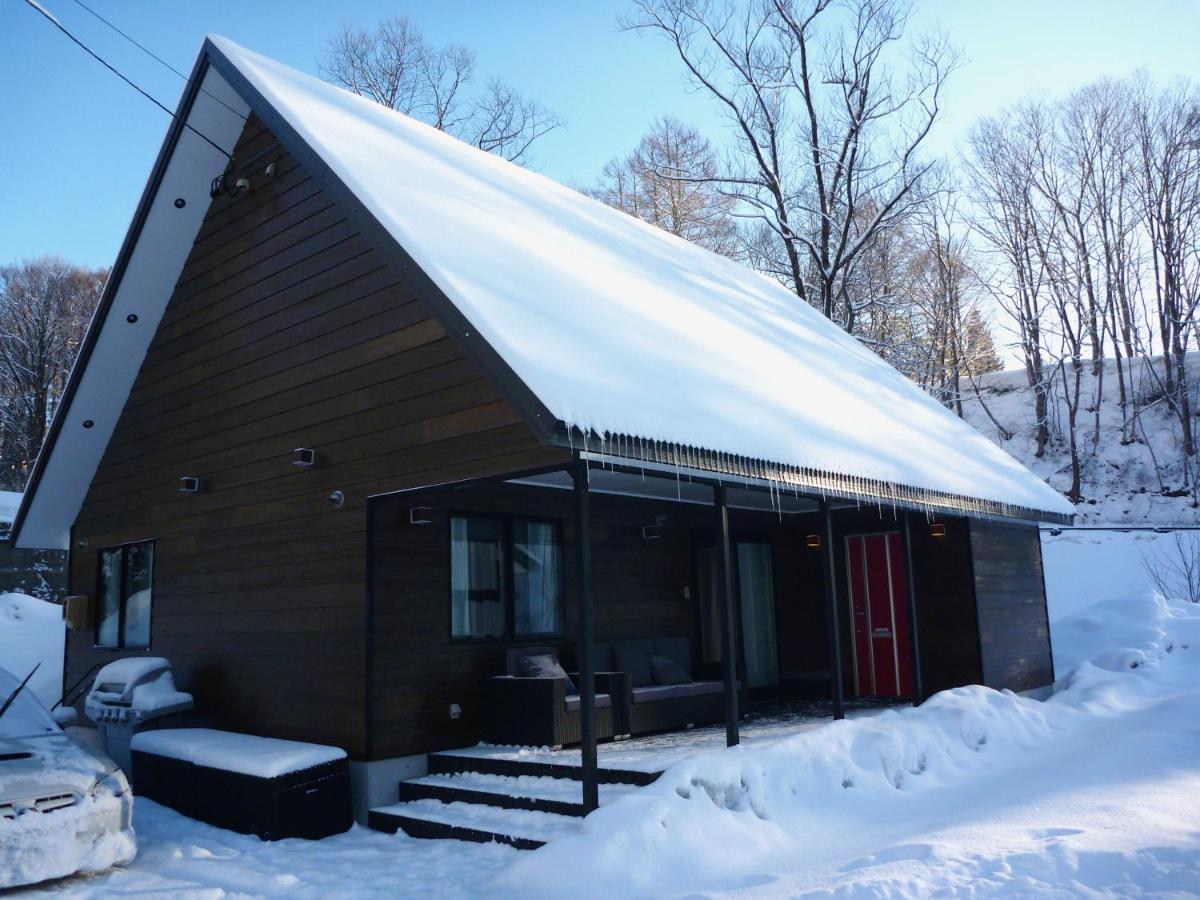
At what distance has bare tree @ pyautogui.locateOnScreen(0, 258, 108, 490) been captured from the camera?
25094mm

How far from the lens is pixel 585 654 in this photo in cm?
517

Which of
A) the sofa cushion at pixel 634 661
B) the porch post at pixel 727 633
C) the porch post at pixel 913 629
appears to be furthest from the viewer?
the sofa cushion at pixel 634 661

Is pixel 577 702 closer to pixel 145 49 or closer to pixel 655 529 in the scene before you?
pixel 655 529

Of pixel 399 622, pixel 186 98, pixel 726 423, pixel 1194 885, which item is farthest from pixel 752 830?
pixel 186 98

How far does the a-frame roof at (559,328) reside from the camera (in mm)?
5547

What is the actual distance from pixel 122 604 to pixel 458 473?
5.64 m

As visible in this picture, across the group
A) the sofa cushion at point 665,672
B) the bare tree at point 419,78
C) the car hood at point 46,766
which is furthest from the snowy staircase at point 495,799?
the bare tree at point 419,78

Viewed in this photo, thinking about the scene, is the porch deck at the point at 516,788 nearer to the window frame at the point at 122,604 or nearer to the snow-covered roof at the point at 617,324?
the snow-covered roof at the point at 617,324

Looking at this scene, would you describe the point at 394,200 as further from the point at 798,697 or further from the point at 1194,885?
the point at 798,697

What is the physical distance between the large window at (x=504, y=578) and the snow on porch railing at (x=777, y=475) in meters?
2.37

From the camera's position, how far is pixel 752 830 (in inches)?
203

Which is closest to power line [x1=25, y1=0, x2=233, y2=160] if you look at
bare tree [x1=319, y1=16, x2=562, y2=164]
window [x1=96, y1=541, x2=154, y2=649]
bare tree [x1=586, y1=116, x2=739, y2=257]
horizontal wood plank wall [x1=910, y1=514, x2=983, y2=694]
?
window [x1=96, y1=541, x2=154, y2=649]

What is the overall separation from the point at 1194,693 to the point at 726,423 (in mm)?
6483

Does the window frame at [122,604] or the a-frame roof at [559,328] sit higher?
the a-frame roof at [559,328]
